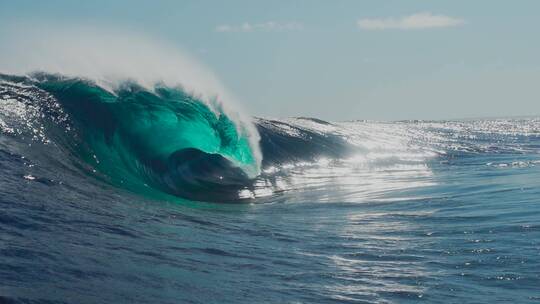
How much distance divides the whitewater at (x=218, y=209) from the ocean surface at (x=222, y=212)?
0.03m

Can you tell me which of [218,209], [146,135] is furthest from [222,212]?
[146,135]

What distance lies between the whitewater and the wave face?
4 centimetres

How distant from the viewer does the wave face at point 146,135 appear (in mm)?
11422

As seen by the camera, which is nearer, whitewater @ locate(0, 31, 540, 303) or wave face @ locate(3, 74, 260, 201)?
whitewater @ locate(0, 31, 540, 303)

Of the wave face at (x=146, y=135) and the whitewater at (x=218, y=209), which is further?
the wave face at (x=146, y=135)

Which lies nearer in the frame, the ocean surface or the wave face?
the ocean surface

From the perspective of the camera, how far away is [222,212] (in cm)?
970

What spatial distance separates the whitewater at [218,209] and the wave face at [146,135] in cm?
4

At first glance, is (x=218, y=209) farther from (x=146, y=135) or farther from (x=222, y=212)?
(x=146, y=135)

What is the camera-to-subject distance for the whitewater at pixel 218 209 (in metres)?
5.54

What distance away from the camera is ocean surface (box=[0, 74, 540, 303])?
18.1 feet

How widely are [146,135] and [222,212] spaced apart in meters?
4.10

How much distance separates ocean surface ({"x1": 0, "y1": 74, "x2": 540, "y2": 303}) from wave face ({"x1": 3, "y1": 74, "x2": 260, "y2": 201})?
0.12 feet

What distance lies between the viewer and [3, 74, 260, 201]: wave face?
11.4m
